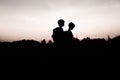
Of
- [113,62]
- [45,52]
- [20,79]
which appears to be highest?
[45,52]

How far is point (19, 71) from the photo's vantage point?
749cm

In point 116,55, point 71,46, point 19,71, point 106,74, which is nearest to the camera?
point 106,74

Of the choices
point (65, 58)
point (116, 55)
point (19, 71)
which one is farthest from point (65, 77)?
point (116, 55)

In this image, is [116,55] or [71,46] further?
[71,46]

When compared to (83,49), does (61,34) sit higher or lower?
higher

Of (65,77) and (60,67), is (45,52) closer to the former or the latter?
(60,67)

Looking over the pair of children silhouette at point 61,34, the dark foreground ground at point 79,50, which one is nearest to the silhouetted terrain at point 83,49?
the dark foreground ground at point 79,50

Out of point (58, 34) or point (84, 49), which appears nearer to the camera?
point (58, 34)

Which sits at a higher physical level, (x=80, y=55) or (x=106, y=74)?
(x=80, y=55)

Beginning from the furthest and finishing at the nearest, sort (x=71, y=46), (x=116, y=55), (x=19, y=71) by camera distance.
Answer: (x=71, y=46), (x=116, y=55), (x=19, y=71)

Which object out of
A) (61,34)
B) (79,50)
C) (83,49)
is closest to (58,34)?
(61,34)

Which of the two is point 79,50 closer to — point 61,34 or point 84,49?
point 84,49

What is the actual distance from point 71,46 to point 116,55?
2.56 metres

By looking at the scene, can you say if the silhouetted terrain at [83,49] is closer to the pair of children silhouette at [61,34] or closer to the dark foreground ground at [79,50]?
the dark foreground ground at [79,50]
